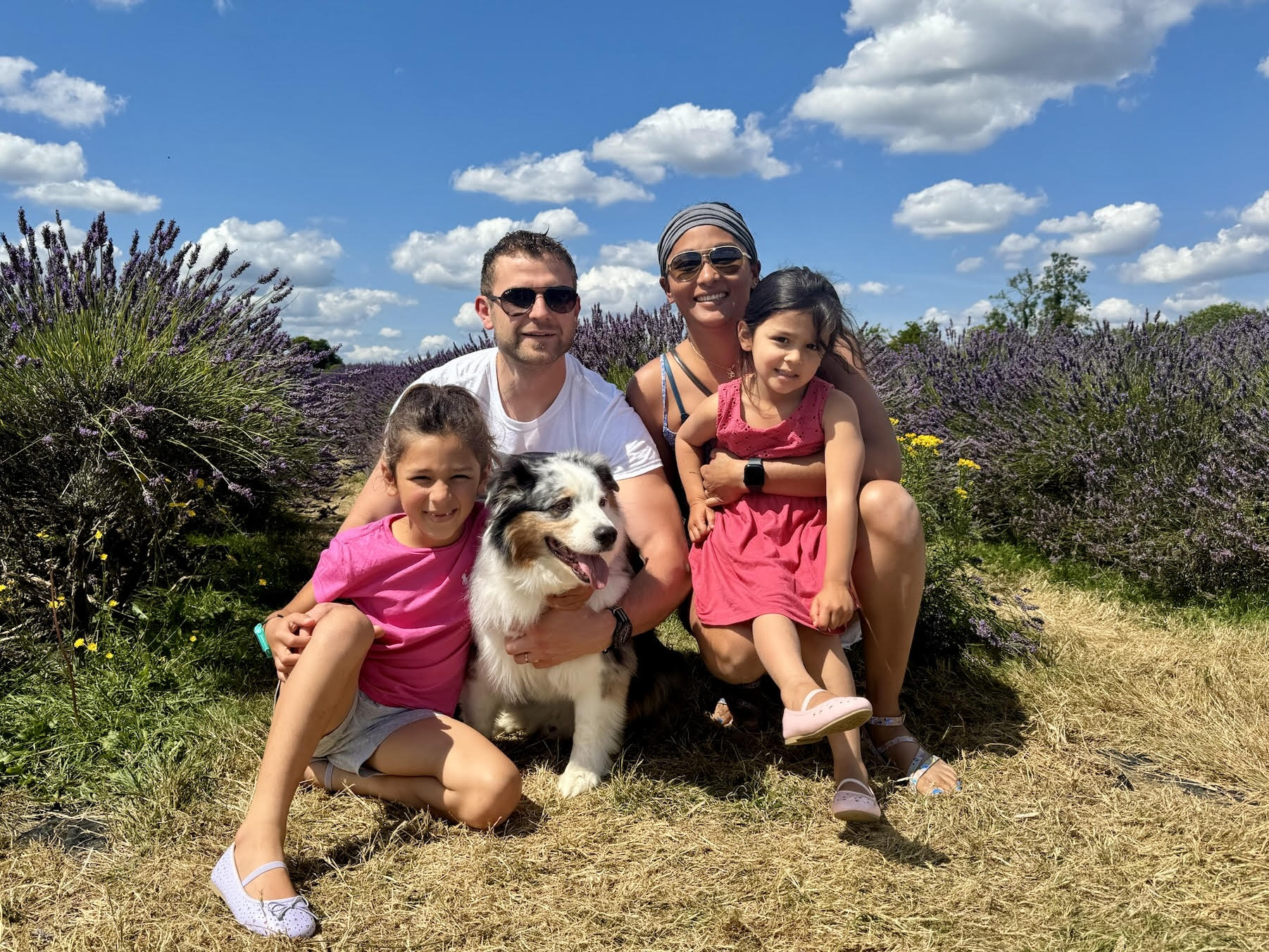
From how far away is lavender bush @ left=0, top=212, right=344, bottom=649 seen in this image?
3734mm

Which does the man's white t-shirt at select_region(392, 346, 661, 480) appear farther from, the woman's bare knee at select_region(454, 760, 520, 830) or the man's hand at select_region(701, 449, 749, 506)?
the woman's bare knee at select_region(454, 760, 520, 830)

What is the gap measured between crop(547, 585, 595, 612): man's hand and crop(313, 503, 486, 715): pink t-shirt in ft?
1.09

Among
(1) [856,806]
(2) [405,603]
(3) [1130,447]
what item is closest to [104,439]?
(2) [405,603]

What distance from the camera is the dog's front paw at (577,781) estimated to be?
9.77ft

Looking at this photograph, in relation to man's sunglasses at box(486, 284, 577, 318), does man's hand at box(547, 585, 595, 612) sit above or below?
below

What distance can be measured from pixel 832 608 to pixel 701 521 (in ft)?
2.16

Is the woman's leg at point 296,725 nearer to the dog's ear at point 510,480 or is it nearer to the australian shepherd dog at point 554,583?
the australian shepherd dog at point 554,583

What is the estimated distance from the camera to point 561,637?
2916 mm

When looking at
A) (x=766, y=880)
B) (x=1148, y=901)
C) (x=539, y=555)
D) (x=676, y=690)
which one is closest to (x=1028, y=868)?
(x=1148, y=901)

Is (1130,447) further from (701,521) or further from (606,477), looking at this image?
(606,477)

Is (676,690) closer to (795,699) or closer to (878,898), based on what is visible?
(795,699)

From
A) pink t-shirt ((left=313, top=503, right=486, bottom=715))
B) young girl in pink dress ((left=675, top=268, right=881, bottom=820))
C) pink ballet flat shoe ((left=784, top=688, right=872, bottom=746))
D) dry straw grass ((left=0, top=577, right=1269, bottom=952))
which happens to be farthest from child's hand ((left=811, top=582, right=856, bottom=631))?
pink t-shirt ((left=313, top=503, right=486, bottom=715))

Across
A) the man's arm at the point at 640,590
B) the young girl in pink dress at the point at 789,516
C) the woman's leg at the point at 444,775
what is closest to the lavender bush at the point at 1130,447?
the young girl in pink dress at the point at 789,516

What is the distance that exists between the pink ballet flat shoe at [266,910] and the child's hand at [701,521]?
1.76m
